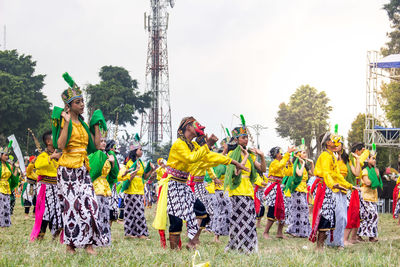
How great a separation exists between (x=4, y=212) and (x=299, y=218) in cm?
748

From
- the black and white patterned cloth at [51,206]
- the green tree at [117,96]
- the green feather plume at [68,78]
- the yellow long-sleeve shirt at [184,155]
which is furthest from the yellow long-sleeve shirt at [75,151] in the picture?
the green tree at [117,96]

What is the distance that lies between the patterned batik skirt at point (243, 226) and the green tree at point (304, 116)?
44676mm

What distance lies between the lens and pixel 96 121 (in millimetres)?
6574

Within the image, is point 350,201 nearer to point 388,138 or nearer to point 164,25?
point 388,138

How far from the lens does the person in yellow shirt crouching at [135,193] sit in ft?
35.0

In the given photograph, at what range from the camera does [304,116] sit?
52.8 metres

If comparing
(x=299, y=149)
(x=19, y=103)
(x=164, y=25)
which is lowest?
(x=299, y=149)

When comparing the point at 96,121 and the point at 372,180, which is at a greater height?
the point at 96,121

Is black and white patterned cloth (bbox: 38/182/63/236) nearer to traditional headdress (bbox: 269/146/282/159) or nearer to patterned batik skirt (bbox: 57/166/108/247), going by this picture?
patterned batik skirt (bbox: 57/166/108/247)

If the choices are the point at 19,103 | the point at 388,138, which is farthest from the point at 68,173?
the point at 19,103

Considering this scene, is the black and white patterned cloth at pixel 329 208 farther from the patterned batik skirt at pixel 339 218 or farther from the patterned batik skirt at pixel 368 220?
the patterned batik skirt at pixel 368 220

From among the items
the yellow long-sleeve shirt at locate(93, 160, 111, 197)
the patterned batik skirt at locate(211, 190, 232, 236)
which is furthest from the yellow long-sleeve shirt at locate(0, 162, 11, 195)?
the patterned batik skirt at locate(211, 190, 232, 236)

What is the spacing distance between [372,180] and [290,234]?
2.37 meters

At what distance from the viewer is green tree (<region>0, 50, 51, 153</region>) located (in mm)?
36250
